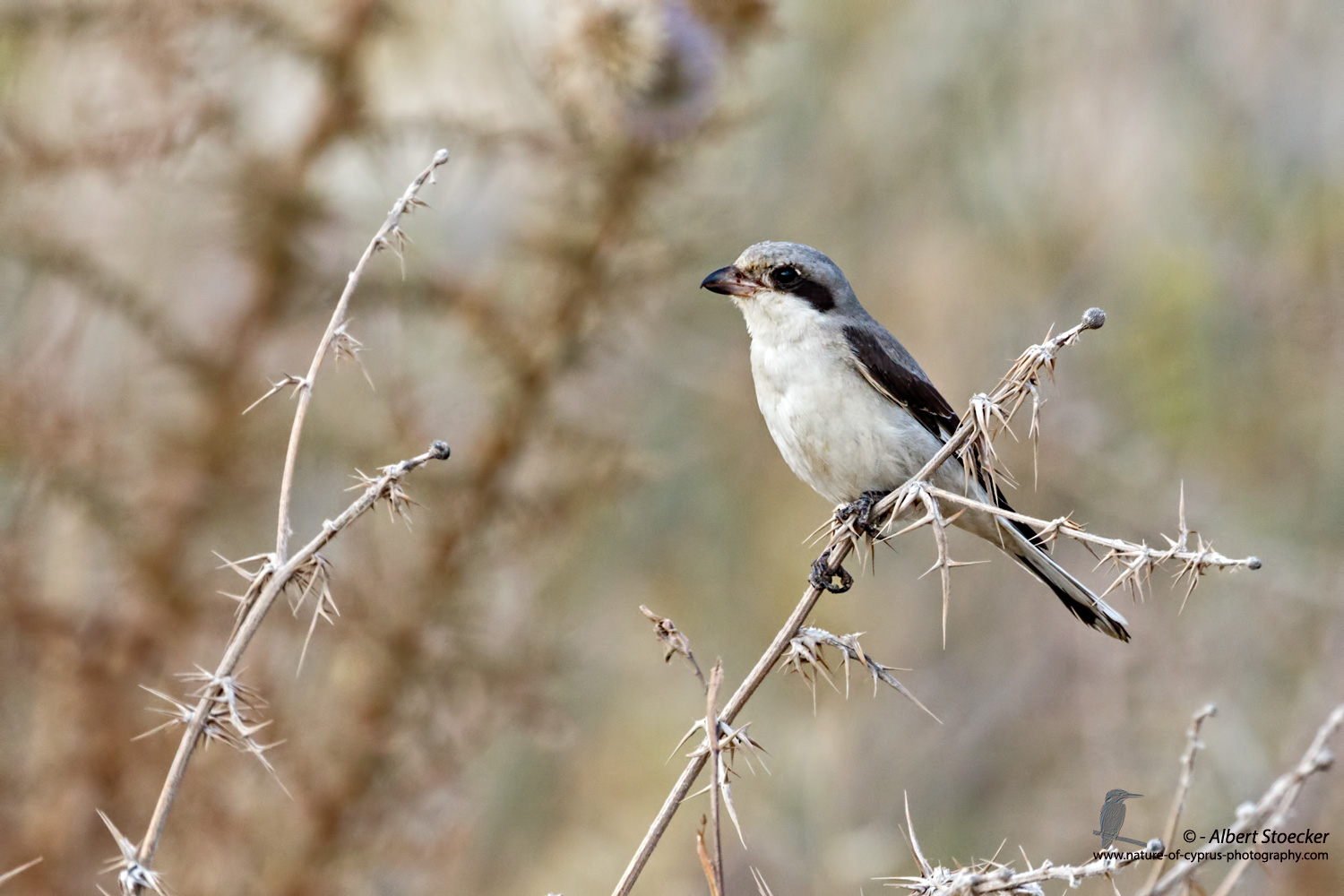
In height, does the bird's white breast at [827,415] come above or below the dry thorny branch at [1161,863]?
above

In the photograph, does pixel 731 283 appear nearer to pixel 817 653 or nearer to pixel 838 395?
pixel 838 395

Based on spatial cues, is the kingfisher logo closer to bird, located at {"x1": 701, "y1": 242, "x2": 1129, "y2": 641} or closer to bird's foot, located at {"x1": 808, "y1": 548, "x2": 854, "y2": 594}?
bird's foot, located at {"x1": 808, "y1": 548, "x2": 854, "y2": 594}

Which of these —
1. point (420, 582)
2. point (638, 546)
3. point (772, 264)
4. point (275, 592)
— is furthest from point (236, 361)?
point (638, 546)

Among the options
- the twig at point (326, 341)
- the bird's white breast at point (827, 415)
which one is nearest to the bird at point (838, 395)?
the bird's white breast at point (827, 415)

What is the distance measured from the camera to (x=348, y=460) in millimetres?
4691

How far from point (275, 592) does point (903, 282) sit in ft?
20.3

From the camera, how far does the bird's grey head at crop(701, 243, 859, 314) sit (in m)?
4.54

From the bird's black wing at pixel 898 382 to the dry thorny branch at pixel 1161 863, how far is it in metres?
2.37

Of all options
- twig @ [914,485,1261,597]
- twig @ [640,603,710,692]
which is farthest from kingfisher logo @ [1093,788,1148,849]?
twig @ [640,603,710,692]

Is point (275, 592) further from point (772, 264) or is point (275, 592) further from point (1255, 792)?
point (1255, 792)

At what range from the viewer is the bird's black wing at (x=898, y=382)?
4.34m

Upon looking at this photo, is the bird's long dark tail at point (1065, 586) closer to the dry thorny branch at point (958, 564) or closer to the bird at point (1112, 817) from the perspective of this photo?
the bird at point (1112, 817)

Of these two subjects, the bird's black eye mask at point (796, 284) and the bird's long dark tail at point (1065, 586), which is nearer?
the bird's long dark tail at point (1065, 586)

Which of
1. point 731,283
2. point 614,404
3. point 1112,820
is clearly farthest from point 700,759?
point 614,404
